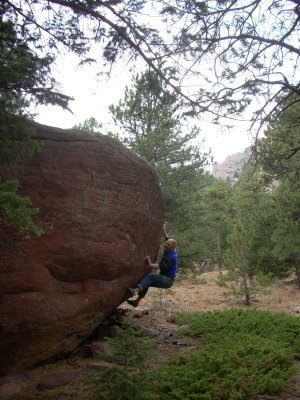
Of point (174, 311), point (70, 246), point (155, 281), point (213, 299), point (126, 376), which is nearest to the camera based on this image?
point (126, 376)

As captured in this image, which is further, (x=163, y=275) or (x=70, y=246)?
(x=163, y=275)

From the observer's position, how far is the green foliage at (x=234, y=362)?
4824 millimetres

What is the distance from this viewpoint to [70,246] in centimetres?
597

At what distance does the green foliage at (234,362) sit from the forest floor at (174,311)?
223 mm

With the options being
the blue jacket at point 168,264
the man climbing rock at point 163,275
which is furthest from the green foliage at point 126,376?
the blue jacket at point 168,264

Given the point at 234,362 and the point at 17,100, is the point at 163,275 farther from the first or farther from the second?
the point at 17,100

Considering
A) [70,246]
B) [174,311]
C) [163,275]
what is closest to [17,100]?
[70,246]

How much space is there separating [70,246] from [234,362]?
9.85 ft

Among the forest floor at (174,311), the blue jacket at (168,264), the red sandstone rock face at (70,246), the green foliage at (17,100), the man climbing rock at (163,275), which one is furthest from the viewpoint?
the blue jacket at (168,264)

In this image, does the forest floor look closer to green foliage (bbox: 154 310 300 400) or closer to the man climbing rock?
green foliage (bbox: 154 310 300 400)

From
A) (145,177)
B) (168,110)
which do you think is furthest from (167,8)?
(145,177)

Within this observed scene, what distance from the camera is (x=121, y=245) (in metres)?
6.65

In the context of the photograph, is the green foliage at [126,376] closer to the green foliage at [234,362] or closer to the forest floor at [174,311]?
the green foliage at [234,362]

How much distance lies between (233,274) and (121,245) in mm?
7101
